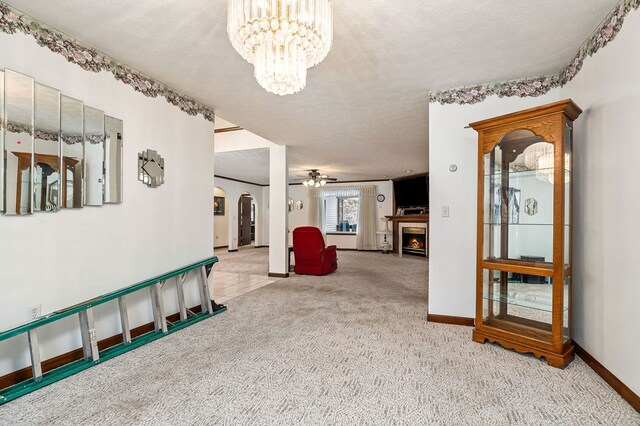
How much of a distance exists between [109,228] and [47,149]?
0.76 metres

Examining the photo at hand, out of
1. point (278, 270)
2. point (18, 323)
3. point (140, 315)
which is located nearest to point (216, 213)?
point (278, 270)

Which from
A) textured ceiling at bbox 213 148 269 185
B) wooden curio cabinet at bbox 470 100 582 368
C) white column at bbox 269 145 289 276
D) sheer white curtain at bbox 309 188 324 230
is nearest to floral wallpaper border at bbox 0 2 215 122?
white column at bbox 269 145 289 276

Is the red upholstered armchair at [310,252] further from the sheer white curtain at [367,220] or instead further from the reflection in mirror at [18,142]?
the sheer white curtain at [367,220]

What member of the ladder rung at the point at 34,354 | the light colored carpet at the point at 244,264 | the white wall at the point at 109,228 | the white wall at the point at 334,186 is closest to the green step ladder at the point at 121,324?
the ladder rung at the point at 34,354

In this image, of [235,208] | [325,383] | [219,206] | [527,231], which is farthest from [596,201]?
[219,206]

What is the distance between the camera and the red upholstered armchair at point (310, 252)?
594cm

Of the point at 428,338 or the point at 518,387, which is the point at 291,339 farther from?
the point at 518,387

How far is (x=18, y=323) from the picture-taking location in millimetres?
2057

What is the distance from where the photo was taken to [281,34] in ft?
4.79

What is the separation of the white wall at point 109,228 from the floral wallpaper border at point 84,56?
2.1 inches

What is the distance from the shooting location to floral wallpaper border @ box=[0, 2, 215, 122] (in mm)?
2041

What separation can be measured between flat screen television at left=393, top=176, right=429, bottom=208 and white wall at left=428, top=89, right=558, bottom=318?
5.65 meters

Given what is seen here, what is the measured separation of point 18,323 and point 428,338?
3112 millimetres

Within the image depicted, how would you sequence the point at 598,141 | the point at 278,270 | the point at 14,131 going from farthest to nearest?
the point at 278,270, the point at 598,141, the point at 14,131
